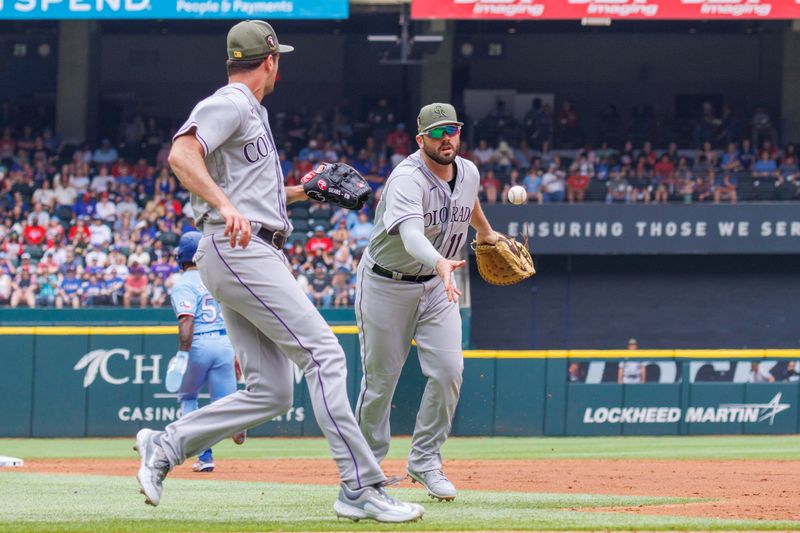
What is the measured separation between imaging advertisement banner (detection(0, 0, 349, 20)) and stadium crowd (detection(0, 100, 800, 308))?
2.73m

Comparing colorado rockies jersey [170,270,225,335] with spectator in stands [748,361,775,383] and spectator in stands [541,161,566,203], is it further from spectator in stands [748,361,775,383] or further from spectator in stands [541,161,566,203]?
spectator in stands [541,161,566,203]

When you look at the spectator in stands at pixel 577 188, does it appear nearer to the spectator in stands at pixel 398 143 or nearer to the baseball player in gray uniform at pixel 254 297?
the spectator in stands at pixel 398 143

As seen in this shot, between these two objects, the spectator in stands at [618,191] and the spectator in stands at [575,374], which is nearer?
the spectator in stands at [575,374]

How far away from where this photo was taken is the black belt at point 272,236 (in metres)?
5.12

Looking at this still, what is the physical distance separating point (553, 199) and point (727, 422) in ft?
24.5

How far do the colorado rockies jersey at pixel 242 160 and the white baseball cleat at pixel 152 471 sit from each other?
93cm

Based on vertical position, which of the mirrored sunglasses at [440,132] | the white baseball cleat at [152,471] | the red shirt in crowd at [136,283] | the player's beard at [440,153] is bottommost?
the red shirt in crowd at [136,283]

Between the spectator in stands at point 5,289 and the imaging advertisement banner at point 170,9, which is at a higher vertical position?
the imaging advertisement banner at point 170,9

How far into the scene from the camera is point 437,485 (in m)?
6.41

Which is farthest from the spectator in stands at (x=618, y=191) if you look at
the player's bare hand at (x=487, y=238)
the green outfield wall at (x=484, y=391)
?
the player's bare hand at (x=487, y=238)

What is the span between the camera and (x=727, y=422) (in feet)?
49.0

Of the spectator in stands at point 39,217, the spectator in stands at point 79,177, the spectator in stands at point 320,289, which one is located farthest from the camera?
the spectator in stands at point 79,177

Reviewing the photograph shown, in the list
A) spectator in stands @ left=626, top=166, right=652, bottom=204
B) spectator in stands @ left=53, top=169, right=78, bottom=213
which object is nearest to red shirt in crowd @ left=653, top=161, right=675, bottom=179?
spectator in stands @ left=626, top=166, right=652, bottom=204

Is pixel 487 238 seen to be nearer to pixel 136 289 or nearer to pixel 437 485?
pixel 437 485
